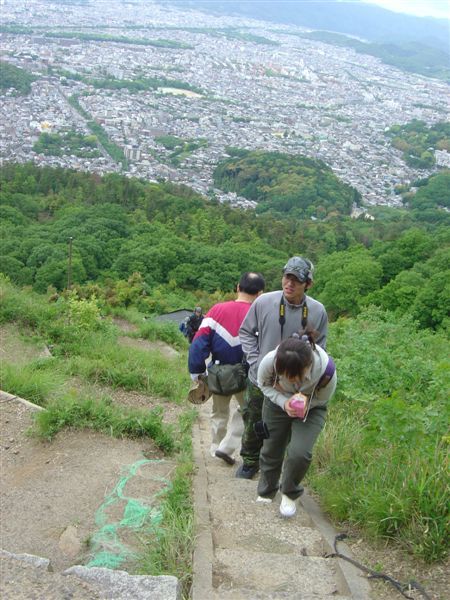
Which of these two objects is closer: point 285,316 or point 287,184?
point 285,316

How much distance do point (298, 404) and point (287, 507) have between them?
1.93 ft

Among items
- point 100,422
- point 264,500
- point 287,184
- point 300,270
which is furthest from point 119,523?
point 287,184

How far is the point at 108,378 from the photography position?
19.1ft

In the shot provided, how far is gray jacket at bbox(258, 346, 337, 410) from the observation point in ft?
9.20

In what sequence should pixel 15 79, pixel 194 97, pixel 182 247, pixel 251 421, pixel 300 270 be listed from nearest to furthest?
pixel 300 270
pixel 251 421
pixel 182 247
pixel 15 79
pixel 194 97

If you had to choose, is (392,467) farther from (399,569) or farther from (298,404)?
(298,404)

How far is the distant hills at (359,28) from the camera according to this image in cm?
12444

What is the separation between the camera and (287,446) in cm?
328

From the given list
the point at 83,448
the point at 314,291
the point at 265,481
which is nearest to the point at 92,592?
the point at 265,481

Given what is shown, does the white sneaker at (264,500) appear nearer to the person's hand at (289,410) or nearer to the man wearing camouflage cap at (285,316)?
the man wearing camouflage cap at (285,316)

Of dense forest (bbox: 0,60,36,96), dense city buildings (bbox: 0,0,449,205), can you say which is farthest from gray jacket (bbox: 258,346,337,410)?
dense forest (bbox: 0,60,36,96)

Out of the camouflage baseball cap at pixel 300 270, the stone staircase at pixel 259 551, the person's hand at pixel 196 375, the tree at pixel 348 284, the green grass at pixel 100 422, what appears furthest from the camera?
the tree at pixel 348 284

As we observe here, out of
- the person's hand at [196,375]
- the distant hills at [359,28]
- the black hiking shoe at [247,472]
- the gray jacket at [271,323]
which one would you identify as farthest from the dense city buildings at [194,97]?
the gray jacket at [271,323]

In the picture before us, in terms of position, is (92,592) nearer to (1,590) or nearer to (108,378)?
(1,590)
